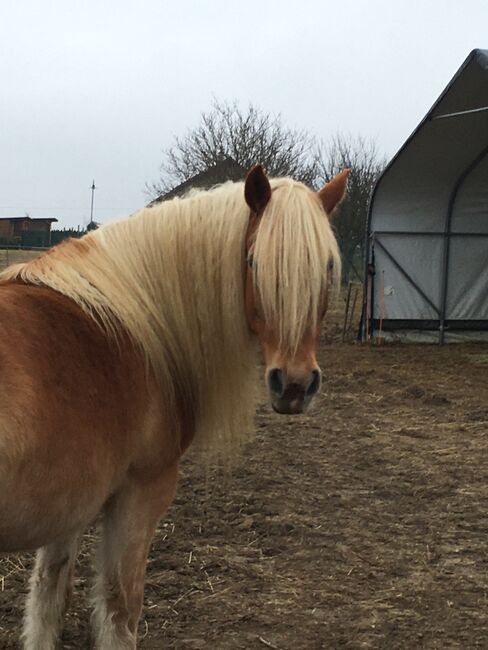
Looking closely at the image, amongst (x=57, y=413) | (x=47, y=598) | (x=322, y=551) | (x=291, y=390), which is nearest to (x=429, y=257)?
(x=322, y=551)

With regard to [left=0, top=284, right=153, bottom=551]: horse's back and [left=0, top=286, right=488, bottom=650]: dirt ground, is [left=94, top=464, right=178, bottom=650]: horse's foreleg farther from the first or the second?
[left=0, top=286, right=488, bottom=650]: dirt ground

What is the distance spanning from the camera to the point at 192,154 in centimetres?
2347

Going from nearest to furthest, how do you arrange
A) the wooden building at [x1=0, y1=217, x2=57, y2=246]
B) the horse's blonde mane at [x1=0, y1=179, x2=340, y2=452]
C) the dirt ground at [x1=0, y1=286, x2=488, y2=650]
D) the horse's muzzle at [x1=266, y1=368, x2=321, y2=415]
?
the horse's muzzle at [x1=266, y1=368, x2=321, y2=415], the horse's blonde mane at [x1=0, y1=179, x2=340, y2=452], the dirt ground at [x1=0, y1=286, x2=488, y2=650], the wooden building at [x1=0, y1=217, x2=57, y2=246]

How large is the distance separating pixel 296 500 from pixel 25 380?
3.23 m

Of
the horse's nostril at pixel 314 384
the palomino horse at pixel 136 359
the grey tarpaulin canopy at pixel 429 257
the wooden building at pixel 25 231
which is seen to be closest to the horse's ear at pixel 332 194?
the palomino horse at pixel 136 359

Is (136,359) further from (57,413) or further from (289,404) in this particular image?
(289,404)

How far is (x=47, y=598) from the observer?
286 centimetres

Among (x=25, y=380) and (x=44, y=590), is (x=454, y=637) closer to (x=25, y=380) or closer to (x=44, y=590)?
(x=44, y=590)

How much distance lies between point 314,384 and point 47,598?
1.52 m

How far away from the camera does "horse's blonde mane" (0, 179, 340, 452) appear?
2.33 m

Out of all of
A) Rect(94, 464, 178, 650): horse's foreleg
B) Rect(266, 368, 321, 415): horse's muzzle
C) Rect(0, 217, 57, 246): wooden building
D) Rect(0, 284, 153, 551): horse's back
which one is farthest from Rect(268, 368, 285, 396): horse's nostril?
Rect(0, 217, 57, 246): wooden building

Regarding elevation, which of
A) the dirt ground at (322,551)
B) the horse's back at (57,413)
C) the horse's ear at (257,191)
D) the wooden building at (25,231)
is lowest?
the dirt ground at (322,551)

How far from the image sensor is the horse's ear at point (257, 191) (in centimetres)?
244

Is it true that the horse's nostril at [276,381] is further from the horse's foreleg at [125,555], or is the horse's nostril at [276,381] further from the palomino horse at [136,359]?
the horse's foreleg at [125,555]
